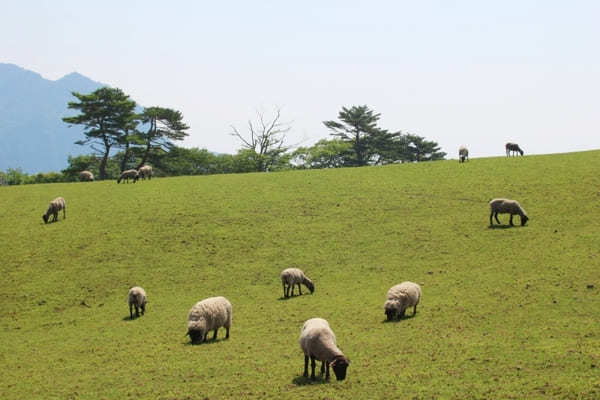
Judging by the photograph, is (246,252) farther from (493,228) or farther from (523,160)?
(523,160)

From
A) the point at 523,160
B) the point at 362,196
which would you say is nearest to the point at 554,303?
the point at 362,196

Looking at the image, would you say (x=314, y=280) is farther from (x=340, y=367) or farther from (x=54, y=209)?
(x=54, y=209)

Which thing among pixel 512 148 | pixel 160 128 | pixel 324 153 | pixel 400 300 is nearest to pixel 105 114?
pixel 160 128

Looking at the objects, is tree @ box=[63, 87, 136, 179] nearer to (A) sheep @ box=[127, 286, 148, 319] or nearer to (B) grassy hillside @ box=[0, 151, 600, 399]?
(B) grassy hillside @ box=[0, 151, 600, 399]

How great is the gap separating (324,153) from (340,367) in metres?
89.3

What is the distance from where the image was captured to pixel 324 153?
101 m

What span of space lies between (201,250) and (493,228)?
768 inches

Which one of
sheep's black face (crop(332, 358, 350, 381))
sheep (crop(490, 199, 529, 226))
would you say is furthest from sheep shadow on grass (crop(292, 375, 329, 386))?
sheep (crop(490, 199, 529, 226))

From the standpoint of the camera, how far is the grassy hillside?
1429 cm

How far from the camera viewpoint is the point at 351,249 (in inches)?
1283

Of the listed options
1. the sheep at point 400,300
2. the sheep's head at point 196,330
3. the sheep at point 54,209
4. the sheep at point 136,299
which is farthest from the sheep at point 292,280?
the sheep at point 54,209

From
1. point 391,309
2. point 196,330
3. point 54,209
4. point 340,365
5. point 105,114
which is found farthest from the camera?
point 105,114

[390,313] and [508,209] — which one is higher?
[508,209]

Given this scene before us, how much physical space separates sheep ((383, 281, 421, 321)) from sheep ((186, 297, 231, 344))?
251 inches
